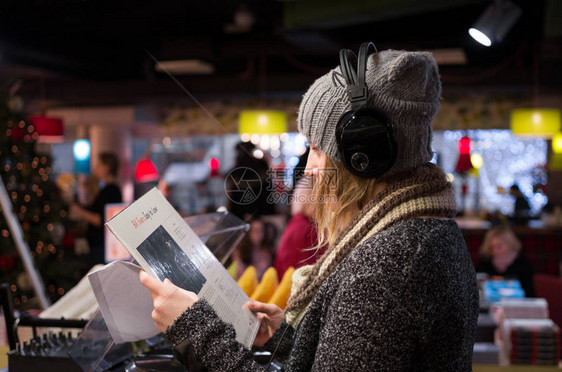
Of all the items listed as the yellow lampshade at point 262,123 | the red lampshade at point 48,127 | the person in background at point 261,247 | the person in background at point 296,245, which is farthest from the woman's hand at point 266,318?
the red lampshade at point 48,127

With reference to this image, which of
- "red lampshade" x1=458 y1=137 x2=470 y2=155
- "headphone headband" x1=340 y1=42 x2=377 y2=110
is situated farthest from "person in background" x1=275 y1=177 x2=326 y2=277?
"red lampshade" x1=458 y1=137 x2=470 y2=155

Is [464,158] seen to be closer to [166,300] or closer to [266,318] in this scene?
[266,318]

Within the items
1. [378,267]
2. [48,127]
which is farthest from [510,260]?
[48,127]

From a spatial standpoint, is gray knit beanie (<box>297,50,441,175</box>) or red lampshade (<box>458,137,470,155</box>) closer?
gray knit beanie (<box>297,50,441,175</box>)

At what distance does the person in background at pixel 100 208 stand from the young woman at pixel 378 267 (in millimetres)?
4402

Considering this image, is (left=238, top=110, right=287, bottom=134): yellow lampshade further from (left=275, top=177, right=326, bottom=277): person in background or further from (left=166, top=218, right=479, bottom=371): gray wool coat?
(left=166, top=218, right=479, bottom=371): gray wool coat

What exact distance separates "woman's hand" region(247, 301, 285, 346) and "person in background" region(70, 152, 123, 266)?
414 centimetres

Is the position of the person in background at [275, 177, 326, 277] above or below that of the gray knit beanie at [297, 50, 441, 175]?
below

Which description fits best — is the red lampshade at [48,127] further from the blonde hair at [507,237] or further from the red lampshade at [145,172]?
the blonde hair at [507,237]

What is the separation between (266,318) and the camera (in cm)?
120

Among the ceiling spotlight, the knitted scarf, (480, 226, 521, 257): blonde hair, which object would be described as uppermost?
the ceiling spotlight

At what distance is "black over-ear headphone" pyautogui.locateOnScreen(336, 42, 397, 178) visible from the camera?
90cm

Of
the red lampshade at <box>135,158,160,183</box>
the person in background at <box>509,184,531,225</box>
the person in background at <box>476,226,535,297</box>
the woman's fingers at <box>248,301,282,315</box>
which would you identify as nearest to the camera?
the woman's fingers at <box>248,301,282,315</box>

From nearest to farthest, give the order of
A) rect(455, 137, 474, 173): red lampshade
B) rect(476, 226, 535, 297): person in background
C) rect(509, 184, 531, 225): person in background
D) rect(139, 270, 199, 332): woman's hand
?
rect(139, 270, 199, 332): woman's hand → rect(476, 226, 535, 297): person in background → rect(455, 137, 474, 173): red lampshade → rect(509, 184, 531, 225): person in background
